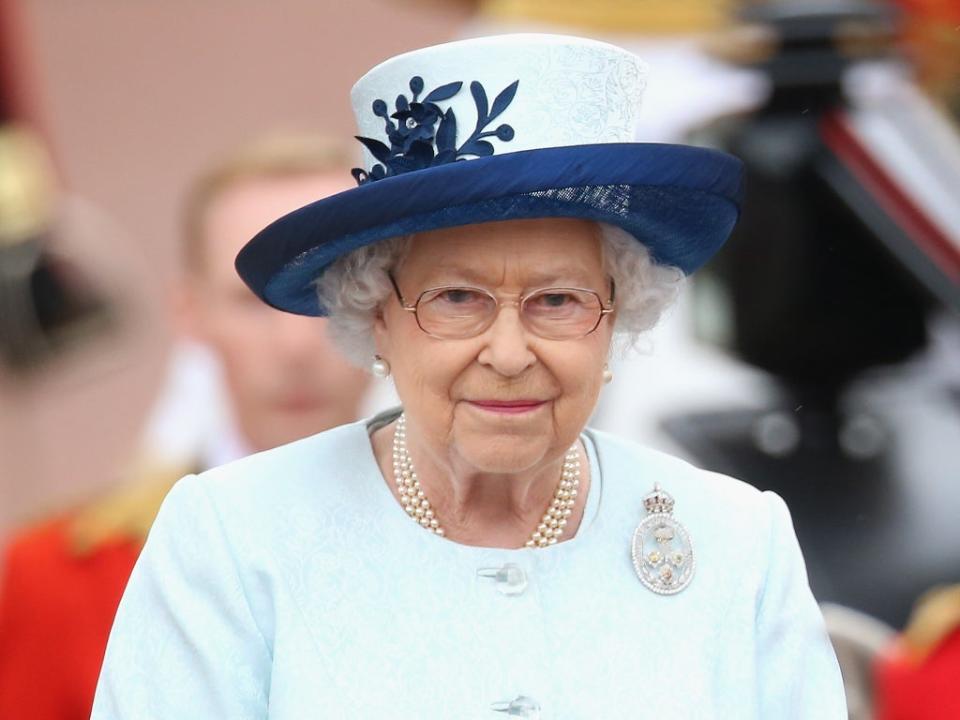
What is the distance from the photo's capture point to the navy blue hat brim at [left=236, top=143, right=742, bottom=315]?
229 cm

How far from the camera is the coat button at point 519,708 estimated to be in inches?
95.8

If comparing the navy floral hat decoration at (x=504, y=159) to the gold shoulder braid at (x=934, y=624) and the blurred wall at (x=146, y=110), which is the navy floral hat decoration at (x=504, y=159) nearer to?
the gold shoulder braid at (x=934, y=624)

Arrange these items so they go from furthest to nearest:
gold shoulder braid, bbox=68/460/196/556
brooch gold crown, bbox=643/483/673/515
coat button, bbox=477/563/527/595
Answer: gold shoulder braid, bbox=68/460/196/556
brooch gold crown, bbox=643/483/673/515
coat button, bbox=477/563/527/595

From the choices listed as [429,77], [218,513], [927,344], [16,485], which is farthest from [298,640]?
[16,485]

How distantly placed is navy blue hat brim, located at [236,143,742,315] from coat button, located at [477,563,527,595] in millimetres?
463

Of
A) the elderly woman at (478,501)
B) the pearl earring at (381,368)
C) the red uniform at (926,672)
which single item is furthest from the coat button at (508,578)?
the red uniform at (926,672)

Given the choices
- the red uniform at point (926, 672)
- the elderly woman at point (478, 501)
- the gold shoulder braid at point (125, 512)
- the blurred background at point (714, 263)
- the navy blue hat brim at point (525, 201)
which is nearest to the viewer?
the navy blue hat brim at point (525, 201)

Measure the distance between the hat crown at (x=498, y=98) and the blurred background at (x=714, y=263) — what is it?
1853mm

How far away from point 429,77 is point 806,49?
8.89 feet

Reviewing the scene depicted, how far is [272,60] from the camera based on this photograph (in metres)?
6.48

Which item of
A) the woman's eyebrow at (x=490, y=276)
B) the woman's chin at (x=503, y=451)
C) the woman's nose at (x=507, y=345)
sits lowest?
the woman's chin at (x=503, y=451)

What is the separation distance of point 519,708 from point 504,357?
456 mm

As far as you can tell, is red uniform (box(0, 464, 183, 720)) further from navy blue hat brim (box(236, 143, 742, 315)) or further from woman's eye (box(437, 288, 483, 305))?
woman's eye (box(437, 288, 483, 305))

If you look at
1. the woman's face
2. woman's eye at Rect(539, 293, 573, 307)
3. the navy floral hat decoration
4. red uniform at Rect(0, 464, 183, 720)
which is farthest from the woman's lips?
red uniform at Rect(0, 464, 183, 720)
